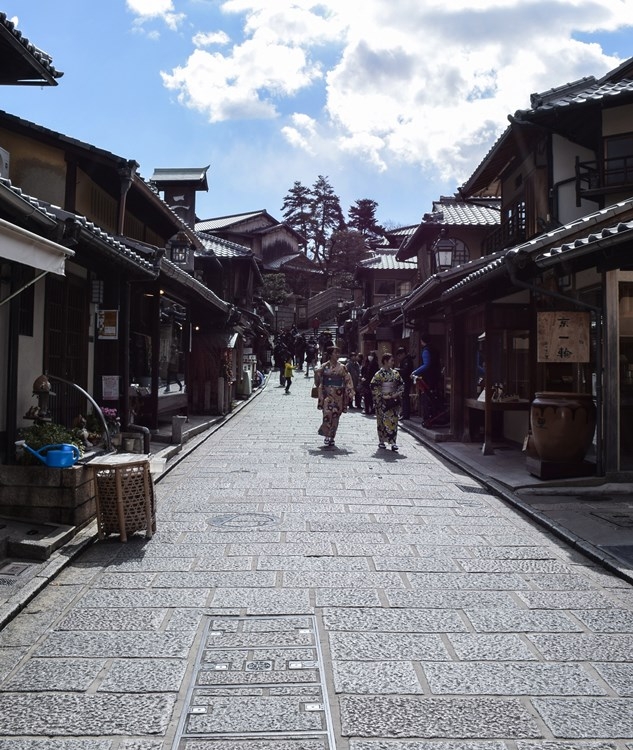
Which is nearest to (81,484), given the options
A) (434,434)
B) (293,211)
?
(434,434)

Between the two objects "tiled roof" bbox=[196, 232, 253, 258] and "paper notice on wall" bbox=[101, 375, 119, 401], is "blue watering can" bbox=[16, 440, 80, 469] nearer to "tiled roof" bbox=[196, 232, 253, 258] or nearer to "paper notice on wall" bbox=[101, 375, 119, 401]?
"paper notice on wall" bbox=[101, 375, 119, 401]

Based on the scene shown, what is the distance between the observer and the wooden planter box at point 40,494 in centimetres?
801

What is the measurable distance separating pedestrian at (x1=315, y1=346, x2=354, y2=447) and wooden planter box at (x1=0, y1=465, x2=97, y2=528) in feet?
29.8

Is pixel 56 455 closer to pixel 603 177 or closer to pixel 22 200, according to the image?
pixel 22 200

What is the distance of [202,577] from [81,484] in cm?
238

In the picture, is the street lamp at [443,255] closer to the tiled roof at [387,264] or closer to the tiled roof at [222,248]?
the tiled roof at [222,248]

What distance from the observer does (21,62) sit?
11422mm

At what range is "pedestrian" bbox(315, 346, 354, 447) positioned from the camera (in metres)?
16.7

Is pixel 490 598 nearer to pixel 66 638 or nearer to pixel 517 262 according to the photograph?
pixel 66 638

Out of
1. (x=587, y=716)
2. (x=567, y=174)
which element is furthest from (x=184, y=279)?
(x=587, y=716)

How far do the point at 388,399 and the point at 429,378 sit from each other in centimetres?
543

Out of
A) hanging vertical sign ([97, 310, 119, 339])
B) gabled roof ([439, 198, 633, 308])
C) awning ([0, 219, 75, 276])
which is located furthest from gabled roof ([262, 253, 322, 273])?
awning ([0, 219, 75, 276])

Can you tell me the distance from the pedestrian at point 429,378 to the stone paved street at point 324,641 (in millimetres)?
11474

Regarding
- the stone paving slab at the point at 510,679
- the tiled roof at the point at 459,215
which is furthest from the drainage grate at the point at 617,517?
the tiled roof at the point at 459,215
